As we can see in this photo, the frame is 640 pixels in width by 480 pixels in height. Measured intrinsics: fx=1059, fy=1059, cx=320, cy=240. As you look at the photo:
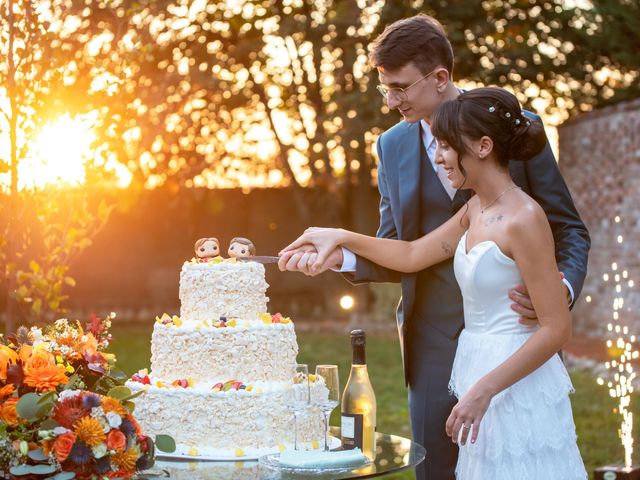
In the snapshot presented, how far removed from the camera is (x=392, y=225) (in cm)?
436

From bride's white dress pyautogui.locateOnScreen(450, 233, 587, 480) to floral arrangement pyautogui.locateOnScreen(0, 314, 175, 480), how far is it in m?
1.11

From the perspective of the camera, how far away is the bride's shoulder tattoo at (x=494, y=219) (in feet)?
11.4

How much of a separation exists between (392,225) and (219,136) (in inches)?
605

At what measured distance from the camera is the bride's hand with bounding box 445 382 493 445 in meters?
3.31

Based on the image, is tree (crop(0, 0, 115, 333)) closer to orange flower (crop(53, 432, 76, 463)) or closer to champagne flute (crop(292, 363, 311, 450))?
champagne flute (crop(292, 363, 311, 450))

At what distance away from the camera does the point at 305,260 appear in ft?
13.3

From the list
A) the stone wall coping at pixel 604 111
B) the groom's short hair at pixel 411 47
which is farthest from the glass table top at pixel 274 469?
the stone wall coping at pixel 604 111

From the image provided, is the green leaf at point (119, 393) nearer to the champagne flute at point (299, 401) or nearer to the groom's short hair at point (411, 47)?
the champagne flute at point (299, 401)

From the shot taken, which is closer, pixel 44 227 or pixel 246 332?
pixel 246 332

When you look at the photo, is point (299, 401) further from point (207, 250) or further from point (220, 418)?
point (207, 250)

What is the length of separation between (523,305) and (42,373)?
61.3 inches

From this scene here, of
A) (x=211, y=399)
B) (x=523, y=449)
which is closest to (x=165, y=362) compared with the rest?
(x=211, y=399)

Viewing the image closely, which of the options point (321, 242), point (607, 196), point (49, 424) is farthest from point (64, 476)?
point (607, 196)

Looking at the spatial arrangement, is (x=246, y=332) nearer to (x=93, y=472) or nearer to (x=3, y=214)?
(x=93, y=472)
